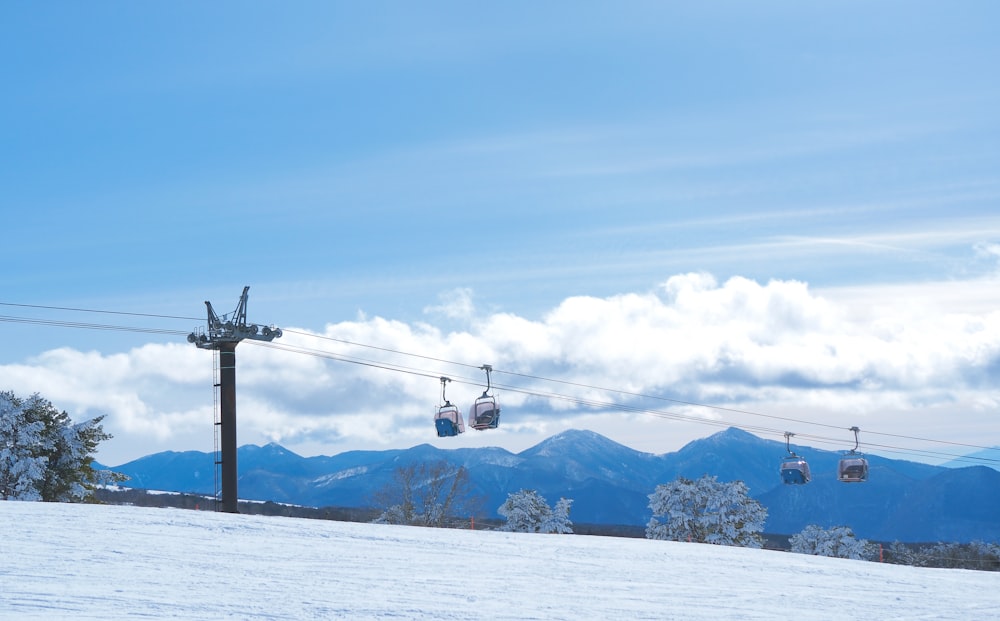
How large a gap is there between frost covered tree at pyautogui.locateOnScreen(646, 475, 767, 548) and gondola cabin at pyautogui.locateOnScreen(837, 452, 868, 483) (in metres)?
32.1

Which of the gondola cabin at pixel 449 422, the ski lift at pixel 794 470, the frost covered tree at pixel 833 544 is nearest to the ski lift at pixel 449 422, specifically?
the gondola cabin at pixel 449 422

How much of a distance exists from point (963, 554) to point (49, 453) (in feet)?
295

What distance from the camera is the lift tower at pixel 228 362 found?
45469 mm

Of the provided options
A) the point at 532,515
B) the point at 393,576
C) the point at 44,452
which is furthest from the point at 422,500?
the point at 393,576

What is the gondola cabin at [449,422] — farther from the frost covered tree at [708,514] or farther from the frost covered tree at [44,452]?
the frost covered tree at [708,514]

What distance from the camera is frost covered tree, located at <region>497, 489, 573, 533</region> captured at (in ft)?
316

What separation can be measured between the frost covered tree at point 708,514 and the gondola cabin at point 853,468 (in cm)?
3208

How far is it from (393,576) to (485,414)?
1960 cm

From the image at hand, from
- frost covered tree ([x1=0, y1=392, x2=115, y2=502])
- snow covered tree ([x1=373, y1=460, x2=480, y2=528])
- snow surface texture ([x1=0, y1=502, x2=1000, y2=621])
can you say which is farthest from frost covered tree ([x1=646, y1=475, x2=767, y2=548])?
snow surface texture ([x1=0, y1=502, x2=1000, y2=621])

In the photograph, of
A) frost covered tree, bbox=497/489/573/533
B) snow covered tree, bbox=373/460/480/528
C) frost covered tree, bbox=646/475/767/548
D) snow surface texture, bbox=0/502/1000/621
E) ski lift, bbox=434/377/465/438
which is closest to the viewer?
snow surface texture, bbox=0/502/1000/621

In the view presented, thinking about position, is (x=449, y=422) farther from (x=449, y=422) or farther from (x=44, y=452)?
(x=44, y=452)

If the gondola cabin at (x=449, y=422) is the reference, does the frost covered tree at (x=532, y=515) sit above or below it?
below

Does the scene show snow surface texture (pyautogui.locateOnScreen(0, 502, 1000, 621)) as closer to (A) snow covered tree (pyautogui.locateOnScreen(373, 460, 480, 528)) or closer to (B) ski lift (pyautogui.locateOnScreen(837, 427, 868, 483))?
(B) ski lift (pyautogui.locateOnScreen(837, 427, 868, 483))

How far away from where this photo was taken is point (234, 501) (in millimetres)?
46094
